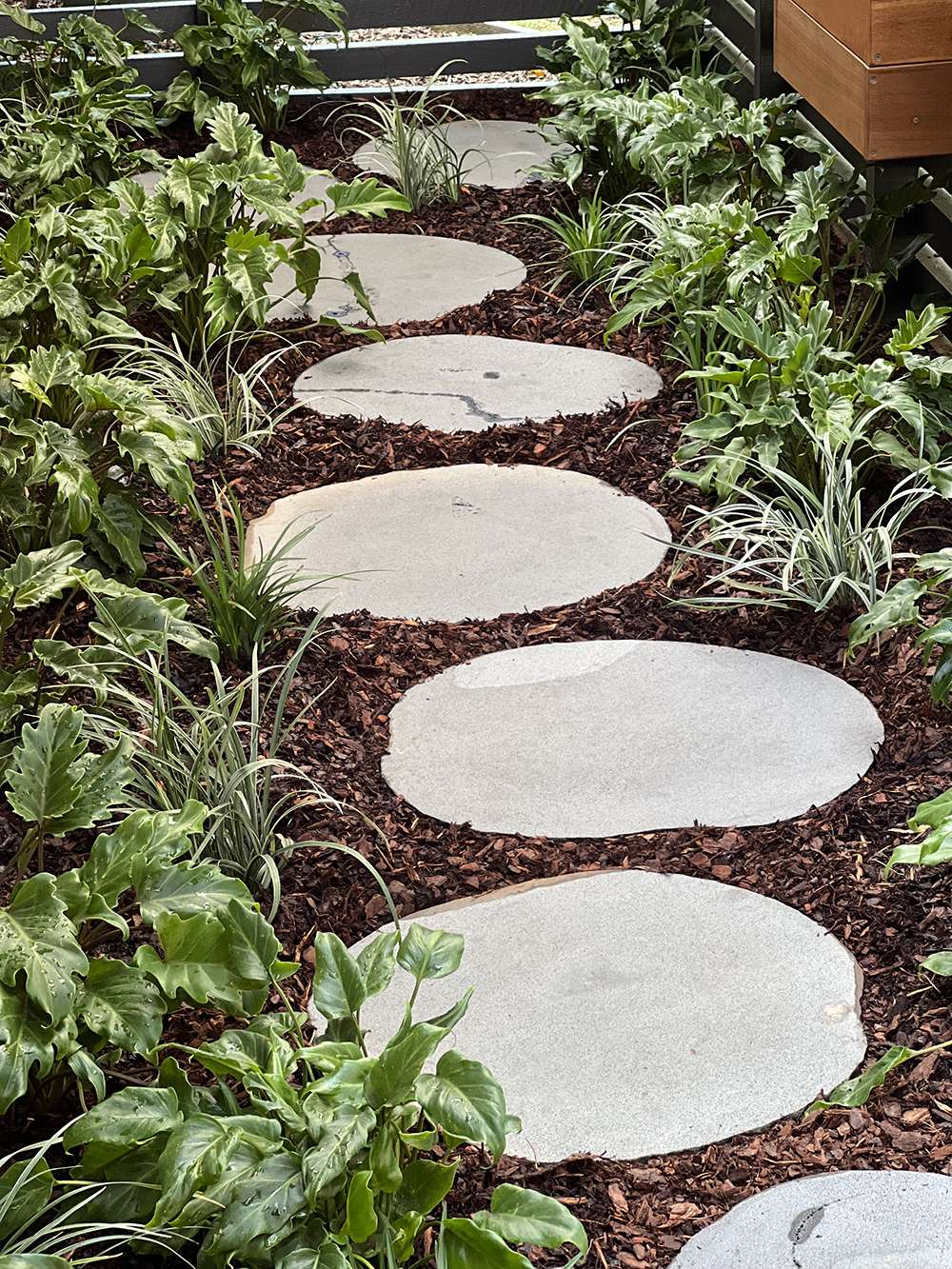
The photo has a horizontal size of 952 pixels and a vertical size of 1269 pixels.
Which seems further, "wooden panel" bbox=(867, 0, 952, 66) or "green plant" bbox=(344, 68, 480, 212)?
"green plant" bbox=(344, 68, 480, 212)

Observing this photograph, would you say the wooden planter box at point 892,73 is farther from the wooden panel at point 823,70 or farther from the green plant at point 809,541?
the green plant at point 809,541

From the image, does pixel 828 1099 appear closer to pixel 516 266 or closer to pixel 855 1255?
pixel 855 1255

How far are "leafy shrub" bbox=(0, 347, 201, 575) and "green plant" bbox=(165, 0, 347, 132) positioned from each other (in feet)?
9.80

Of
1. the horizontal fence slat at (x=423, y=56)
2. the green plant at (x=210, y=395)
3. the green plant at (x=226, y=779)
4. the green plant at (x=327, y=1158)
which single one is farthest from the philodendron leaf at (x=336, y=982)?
the horizontal fence slat at (x=423, y=56)

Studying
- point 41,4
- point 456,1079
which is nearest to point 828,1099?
point 456,1079

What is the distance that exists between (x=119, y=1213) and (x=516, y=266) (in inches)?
133

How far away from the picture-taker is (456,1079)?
4.75 feet

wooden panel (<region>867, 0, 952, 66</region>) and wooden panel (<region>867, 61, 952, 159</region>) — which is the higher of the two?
wooden panel (<region>867, 0, 952, 66</region>)

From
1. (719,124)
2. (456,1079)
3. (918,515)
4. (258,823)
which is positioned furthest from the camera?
(719,124)

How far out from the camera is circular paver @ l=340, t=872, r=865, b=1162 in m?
1.69

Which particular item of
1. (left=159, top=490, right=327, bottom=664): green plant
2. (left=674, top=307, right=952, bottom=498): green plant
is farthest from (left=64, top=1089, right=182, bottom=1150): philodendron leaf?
(left=674, top=307, right=952, bottom=498): green plant

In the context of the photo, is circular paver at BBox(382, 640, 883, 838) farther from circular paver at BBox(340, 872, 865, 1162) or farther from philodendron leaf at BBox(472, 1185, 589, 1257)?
philodendron leaf at BBox(472, 1185, 589, 1257)

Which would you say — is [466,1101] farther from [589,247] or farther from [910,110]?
[589,247]

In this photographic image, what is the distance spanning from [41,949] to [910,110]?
100 inches
